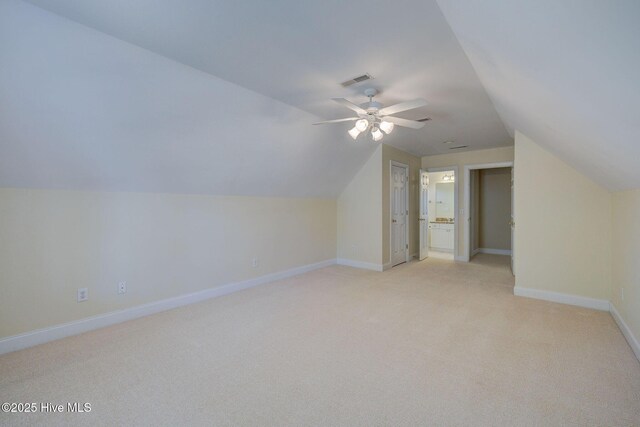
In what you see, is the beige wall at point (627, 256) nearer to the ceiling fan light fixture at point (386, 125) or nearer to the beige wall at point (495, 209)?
the ceiling fan light fixture at point (386, 125)

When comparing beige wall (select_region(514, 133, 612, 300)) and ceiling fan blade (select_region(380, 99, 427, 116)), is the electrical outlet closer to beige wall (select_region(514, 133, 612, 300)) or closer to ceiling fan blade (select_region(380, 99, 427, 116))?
ceiling fan blade (select_region(380, 99, 427, 116))

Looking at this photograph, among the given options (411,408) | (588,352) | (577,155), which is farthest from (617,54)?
(588,352)

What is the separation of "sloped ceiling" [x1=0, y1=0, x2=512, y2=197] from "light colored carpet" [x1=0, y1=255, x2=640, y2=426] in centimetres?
163

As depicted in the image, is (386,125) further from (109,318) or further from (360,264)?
(109,318)

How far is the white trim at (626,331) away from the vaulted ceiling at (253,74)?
1.34m

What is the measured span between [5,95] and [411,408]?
135 inches

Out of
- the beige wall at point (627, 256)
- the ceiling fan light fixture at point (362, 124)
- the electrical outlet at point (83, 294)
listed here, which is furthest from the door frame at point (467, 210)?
the electrical outlet at point (83, 294)

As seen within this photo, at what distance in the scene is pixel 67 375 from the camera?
2.07 meters

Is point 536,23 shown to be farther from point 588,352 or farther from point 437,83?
point 588,352

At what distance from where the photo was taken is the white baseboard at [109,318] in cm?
244

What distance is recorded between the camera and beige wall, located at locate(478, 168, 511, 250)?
714 centimetres

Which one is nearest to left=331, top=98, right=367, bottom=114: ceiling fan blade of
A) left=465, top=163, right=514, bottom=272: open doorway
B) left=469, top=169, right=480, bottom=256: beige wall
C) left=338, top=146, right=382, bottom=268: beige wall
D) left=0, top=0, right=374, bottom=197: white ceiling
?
left=0, top=0, right=374, bottom=197: white ceiling

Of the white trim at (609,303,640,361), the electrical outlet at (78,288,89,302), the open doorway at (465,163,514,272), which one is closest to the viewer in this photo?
the white trim at (609,303,640,361)

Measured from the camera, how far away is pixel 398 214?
5.84 metres
